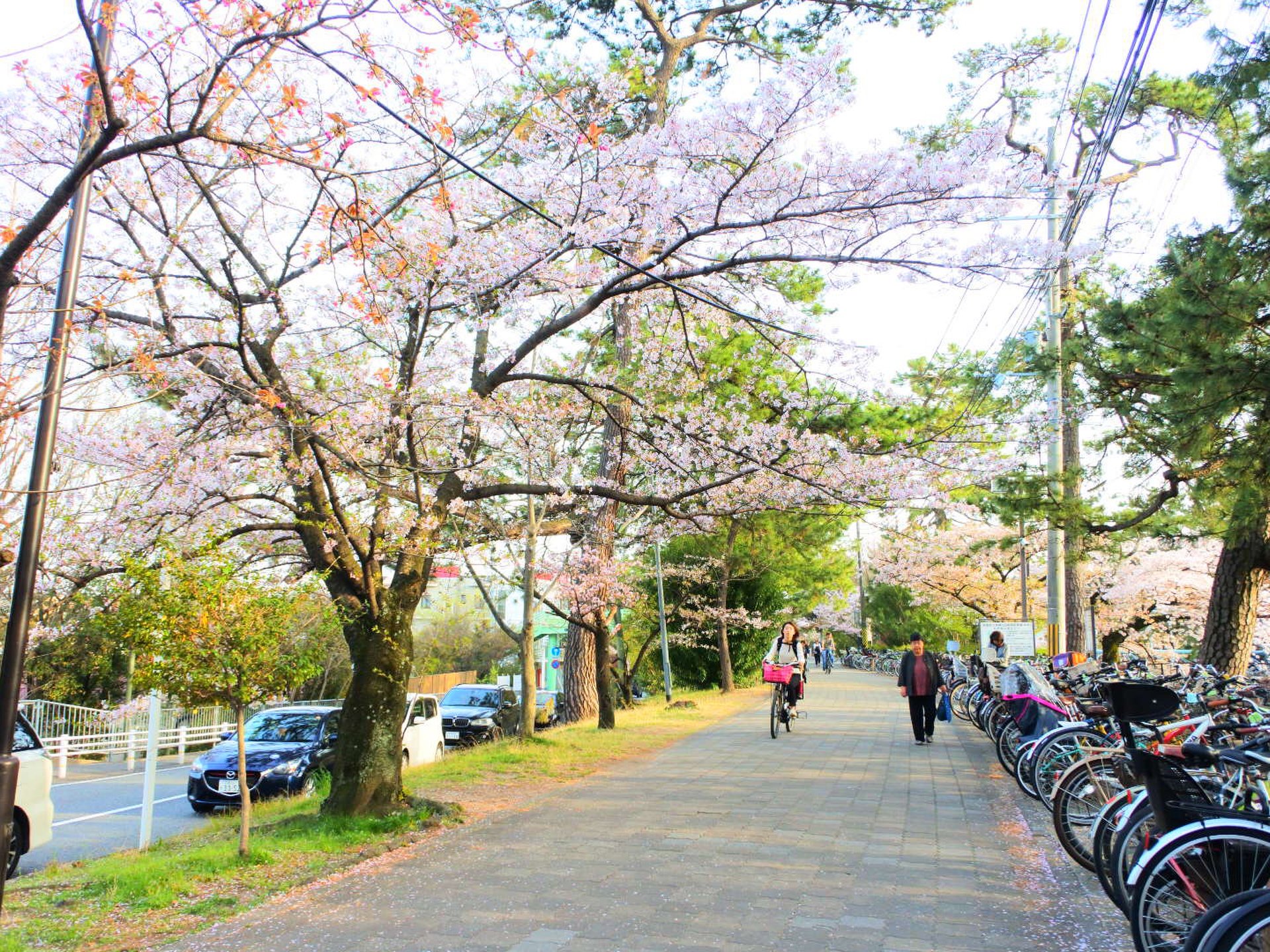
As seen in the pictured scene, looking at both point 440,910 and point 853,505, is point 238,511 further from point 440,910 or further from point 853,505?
point 853,505

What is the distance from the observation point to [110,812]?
12062 mm

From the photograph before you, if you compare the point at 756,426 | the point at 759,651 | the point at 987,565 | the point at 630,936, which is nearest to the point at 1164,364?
the point at 756,426

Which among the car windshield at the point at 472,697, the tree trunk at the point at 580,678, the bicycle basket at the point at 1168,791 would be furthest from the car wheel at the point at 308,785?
the bicycle basket at the point at 1168,791

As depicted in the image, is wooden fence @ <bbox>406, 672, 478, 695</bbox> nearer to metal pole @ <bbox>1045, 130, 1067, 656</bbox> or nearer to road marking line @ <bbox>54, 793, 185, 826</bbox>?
road marking line @ <bbox>54, 793, 185, 826</bbox>

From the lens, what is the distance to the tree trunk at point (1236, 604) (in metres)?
12.2

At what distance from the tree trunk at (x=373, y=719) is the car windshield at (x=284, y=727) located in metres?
4.98

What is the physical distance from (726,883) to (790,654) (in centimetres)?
877

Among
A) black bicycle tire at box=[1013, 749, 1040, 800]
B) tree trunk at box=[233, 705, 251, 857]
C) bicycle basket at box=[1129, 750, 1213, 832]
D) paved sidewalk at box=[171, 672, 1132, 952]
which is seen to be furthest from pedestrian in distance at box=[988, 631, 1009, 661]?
tree trunk at box=[233, 705, 251, 857]

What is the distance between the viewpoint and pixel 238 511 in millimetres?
9172

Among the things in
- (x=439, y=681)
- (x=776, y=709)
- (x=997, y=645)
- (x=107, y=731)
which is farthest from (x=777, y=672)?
(x=439, y=681)

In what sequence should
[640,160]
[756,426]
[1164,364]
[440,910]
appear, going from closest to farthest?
A: [440,910]
[640,160]
[1164,364]
[756,426]

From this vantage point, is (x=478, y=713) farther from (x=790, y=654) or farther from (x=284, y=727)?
(x=790, y=654)

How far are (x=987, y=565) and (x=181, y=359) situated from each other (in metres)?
33.9

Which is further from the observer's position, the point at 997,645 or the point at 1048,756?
the point at 997,645
